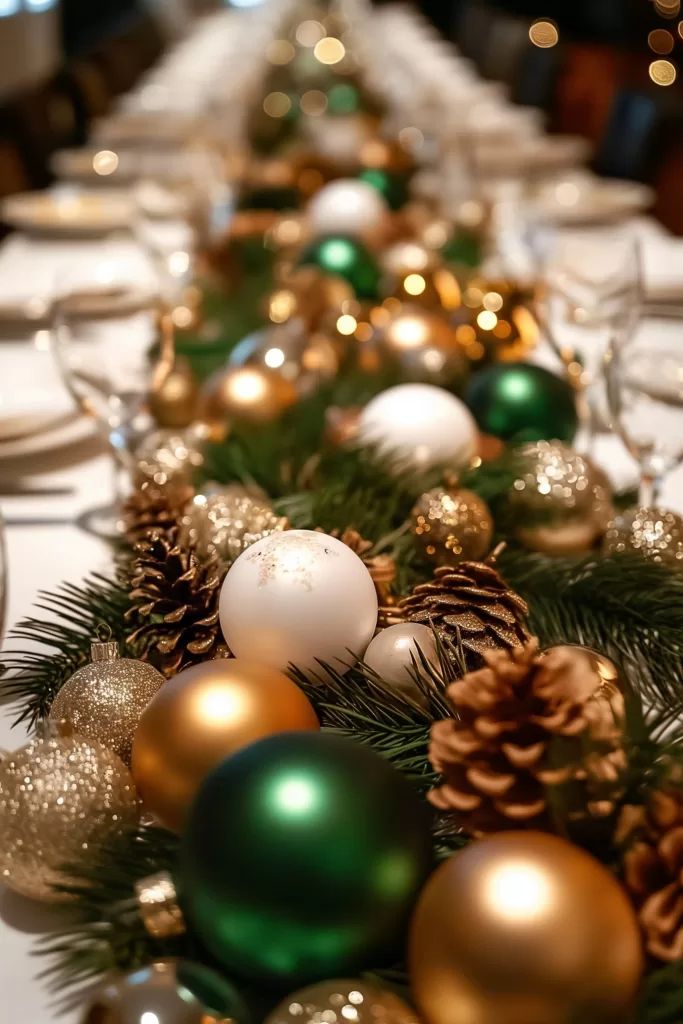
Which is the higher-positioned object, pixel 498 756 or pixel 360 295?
pixel 498 756

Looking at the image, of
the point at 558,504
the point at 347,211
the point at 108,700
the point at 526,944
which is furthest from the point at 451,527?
the point at 347,211

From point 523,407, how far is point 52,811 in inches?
22.7

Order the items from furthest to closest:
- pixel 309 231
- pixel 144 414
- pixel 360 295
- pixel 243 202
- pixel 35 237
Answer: pixel 35 237
pixel 243 202
pixel 309 231
pixel 360 295
pixel 144 414

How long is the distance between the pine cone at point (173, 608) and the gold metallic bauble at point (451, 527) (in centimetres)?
15

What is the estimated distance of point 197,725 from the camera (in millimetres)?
535

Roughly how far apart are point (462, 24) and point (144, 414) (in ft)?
16.6

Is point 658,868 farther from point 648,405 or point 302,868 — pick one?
point 648,405

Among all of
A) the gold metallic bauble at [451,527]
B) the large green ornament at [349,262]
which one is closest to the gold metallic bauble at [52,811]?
the gold metallic bauble at [451,527]

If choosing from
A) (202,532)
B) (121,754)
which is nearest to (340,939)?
(121,754)

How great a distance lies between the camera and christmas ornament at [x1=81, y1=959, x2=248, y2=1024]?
42 centimetres

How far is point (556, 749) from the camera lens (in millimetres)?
470

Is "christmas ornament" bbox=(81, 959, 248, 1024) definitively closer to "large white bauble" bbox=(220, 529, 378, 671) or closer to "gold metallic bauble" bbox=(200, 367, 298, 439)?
"large white bauble" bbox=(220, 529, 378, 671)

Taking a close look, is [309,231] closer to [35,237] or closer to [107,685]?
[35,237]

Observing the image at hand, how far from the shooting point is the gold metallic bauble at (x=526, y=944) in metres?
0.41
